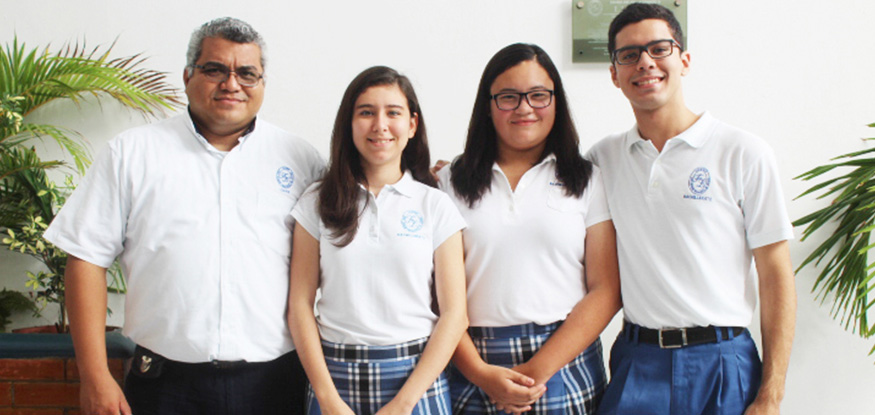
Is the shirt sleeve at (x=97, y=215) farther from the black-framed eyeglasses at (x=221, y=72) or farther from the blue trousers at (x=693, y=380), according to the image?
the blue trousers at (x=693, y=380)

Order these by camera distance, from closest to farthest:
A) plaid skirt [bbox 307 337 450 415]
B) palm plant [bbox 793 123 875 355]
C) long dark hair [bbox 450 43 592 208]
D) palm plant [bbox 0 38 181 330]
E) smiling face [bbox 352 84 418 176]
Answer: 1. plaid skirt [bbox 307 337 450 415]
2. smiling face [bbox 352 84 418 176]
3. long dark hair [bbox 450 43 592 208]
4. palm plant [bbox 793 123 875 355]
5. palm plant [bbox 0 38 181 330]

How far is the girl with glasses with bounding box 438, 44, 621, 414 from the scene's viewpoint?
174cm

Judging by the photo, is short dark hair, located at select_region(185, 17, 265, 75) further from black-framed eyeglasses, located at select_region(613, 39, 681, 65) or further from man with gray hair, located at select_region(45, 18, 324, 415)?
black-framed eyeglasses, located at select_region(613, 39, 681, 65)

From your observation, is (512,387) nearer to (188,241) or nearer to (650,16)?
(188,241)

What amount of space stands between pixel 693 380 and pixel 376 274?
89 cm

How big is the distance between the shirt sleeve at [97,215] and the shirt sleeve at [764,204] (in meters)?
1.71

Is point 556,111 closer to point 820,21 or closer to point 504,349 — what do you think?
point 504,349

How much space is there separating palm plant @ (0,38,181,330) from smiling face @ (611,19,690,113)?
1901 mm

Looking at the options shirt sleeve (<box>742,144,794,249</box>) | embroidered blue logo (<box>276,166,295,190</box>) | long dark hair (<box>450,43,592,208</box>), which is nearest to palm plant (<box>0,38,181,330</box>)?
embroidered blue logo (<box>276,166,295,190</box>)

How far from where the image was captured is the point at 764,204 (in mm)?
1688

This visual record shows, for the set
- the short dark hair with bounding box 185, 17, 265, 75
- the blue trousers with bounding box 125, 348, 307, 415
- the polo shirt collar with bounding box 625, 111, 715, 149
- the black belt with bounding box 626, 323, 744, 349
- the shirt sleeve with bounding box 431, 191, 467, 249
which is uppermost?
the short dark hair with bounding box 185, 17, 265, 75

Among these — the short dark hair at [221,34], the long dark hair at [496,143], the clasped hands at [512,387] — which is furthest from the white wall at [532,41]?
the clasped hands at [512,387]

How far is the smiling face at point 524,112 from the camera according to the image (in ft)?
5.98

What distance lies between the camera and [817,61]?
2816mm
